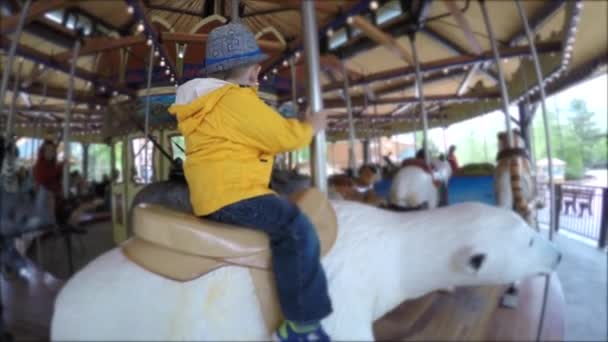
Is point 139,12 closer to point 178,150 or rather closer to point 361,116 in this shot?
point 178,150

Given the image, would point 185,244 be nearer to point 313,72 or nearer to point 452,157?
point 313,72

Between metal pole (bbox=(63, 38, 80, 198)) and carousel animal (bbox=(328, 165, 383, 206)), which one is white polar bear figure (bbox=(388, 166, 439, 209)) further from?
metal pole (bbox=(63, 38, 80, 198))

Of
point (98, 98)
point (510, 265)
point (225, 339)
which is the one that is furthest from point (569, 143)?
point (98, 98)

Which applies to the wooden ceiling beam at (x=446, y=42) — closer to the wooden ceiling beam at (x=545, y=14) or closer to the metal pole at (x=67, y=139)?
the wooden ceiling beam at (x=545, y=14)

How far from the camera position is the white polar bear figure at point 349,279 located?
0.45m

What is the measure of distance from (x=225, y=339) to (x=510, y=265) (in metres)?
0.93

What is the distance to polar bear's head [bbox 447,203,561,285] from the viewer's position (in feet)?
3.13

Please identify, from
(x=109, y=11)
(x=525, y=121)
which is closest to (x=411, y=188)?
(x=525, y=121)

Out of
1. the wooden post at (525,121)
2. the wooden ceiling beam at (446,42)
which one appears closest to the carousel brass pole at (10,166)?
the wooden post at (525,121)

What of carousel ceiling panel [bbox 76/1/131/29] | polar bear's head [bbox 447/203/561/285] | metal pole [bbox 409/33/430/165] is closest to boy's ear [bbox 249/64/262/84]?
carousel ceiling panel [bbox 76/1/131/29]

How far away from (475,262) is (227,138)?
92 centimetres

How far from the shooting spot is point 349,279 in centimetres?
73

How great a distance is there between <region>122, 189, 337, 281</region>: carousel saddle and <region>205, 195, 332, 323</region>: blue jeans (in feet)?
0.12

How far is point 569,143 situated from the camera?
1.91m
